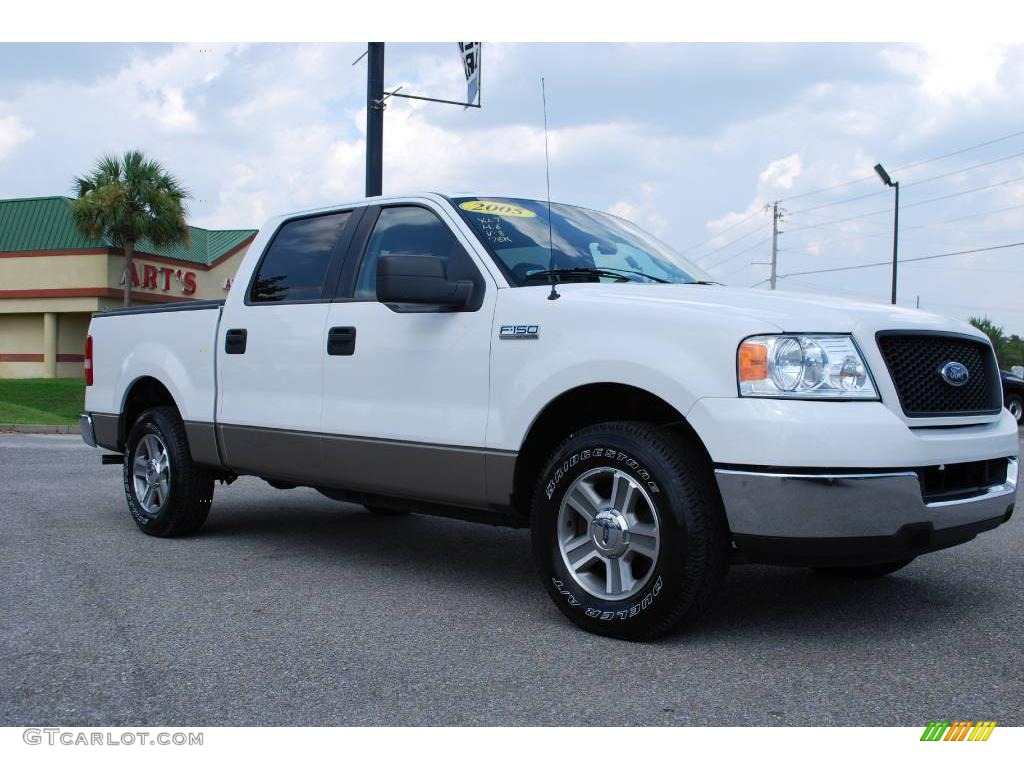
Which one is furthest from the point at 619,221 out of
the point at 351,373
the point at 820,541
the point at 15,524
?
the point at 15,524

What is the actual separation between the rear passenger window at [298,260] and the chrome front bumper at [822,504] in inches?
109

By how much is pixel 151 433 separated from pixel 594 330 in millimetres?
3639

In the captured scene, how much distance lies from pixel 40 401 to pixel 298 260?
23713 millimetres

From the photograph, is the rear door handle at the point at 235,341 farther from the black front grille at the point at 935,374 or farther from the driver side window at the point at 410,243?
the black front grille at the point at 935,374

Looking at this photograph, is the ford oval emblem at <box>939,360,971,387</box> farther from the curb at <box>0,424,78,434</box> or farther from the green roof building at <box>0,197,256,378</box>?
the green roof building at <box>0,197,256,378</box>

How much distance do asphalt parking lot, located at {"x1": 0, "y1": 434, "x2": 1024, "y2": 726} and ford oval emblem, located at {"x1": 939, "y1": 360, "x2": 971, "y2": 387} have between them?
3.39 feet

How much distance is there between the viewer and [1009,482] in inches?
183

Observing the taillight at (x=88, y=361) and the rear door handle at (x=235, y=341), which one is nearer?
the rear door handle at (x=235, y=341)

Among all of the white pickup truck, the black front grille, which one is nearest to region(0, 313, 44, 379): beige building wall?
the white pickup truck

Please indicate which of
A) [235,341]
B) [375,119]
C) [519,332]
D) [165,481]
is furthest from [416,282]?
[375,119]

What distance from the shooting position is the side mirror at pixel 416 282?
15.3 feet

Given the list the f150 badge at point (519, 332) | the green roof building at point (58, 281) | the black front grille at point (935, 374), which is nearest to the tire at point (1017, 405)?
the black front grille at point (935, 374)

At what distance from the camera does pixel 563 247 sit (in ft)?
16.7

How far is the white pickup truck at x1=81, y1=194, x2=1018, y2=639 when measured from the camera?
3.90 metres
